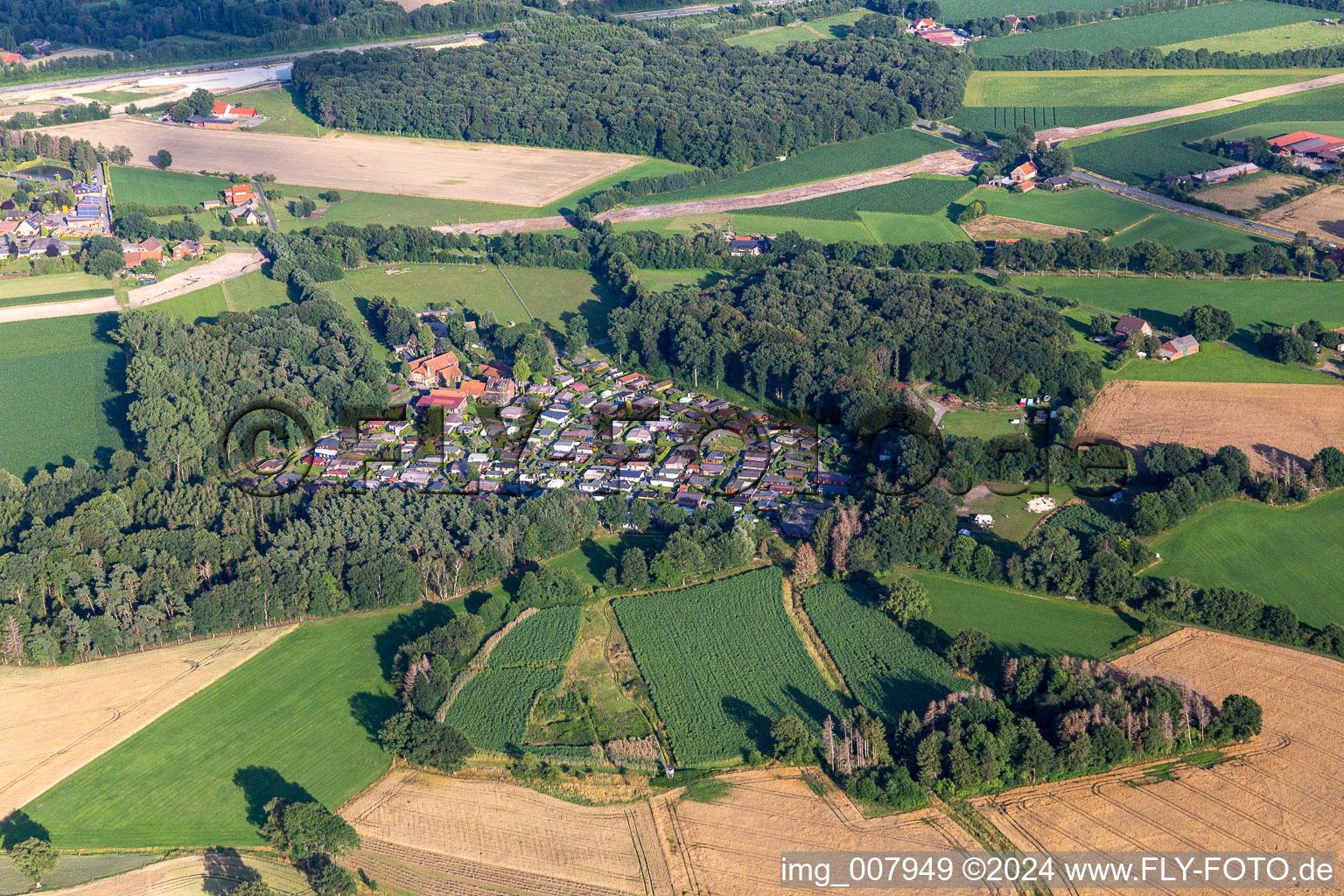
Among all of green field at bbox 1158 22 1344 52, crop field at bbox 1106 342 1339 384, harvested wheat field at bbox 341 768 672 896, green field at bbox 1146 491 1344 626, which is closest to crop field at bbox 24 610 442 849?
harvested wheat field at bbox 341 768 672 896

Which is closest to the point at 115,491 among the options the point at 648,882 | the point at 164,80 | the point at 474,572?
the point at 474,572

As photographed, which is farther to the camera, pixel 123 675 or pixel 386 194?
pixel 386 194

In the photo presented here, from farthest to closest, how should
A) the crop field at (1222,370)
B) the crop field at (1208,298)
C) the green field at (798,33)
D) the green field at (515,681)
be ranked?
the green field at (798,33) < the crop field at (1208,298) < the crop field at (1222,370) < the green field at (515,681)

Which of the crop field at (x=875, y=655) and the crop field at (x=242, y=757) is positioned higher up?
the crop field at (x=875, y=655)

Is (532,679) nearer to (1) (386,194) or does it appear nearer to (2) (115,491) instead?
(2) (115,491)

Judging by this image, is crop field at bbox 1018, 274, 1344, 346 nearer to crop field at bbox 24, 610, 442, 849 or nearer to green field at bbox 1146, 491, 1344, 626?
green field at bbox 1146, 491, 1344, 626

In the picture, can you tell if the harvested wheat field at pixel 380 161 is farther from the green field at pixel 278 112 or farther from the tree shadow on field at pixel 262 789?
the tree shadow on field at pixel 262 789

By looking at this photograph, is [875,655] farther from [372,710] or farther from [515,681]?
[372,710]

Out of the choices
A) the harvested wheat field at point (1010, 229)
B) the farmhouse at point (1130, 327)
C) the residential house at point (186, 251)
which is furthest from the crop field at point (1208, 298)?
the residential house at point (186, 251)
